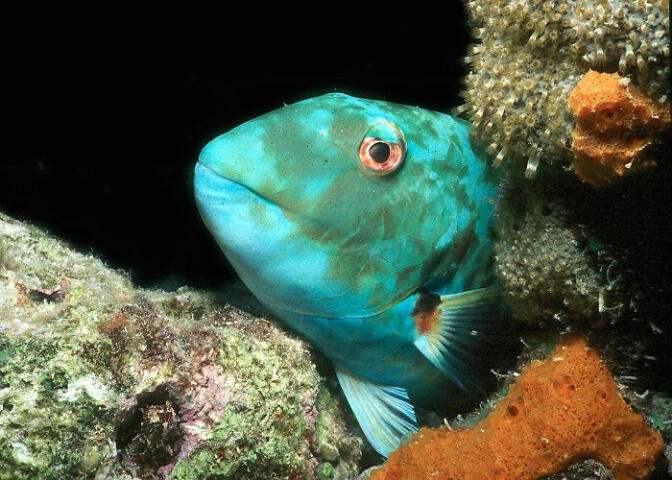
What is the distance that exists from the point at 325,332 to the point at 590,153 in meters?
1.78

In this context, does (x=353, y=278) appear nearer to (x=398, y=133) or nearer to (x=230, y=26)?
(x=398, y=133)

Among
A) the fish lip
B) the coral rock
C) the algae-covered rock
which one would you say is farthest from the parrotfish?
the coral rock

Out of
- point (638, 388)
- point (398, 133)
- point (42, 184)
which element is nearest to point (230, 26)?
point (42, 184)

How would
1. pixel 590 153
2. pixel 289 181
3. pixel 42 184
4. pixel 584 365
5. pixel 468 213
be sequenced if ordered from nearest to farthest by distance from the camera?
pixel 590 153, pixel 584 365, pixel 289 181, pixel 468 213, pixel 42 184

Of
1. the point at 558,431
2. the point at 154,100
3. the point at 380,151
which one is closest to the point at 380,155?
the point at 380,151

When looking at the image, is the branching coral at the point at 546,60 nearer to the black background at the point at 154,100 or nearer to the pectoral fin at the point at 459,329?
the pectoral fin at the point at 459,329

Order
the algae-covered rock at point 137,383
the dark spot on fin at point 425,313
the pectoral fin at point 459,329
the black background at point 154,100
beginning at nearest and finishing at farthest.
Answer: the algae-covered rock at point 137,383
the pectoral fin at point 459,329
the dark spot on fin at point 425,313
the black background at point 154,100

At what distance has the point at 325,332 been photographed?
3.08 m

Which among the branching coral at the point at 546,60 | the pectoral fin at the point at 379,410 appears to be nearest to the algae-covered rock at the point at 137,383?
the pectoral fin at the point at 379,410

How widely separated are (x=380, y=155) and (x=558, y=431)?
5.62ft

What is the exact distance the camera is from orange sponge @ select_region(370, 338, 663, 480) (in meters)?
2.28

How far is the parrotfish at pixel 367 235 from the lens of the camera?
262cm

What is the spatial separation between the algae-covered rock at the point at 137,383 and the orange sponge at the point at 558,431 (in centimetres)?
82

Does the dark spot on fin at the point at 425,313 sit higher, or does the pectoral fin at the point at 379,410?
the dark spot on fin at the point at 425,313
